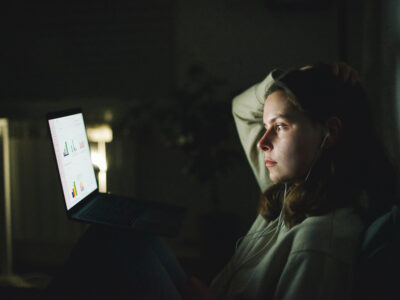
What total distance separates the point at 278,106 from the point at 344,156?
0.65 ft

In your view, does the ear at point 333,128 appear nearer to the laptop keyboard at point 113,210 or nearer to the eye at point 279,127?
the eye at point 279,127

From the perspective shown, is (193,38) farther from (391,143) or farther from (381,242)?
(381,242)

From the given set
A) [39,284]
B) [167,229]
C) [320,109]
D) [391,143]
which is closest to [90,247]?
[167,229]

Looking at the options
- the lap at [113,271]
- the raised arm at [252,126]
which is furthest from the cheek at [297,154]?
the lap at [113,271]

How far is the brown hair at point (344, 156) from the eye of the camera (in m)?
0.92

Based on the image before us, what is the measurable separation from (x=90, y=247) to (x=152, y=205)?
14.9 inches

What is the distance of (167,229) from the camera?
1121mm

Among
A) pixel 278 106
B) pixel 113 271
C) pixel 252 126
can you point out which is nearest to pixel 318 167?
pixel 278 106

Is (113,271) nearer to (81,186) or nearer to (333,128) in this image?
(81,186)

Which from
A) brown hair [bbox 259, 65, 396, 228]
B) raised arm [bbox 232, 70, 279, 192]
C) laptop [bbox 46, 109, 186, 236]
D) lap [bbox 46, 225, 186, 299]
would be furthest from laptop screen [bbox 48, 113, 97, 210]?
brown hair [bbox 259, 65, 396, 228]

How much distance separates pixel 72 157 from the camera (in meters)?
1.29

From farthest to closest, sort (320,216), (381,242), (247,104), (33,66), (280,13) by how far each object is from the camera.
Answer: (33,66)
(280,13)
(247,104)
(320,216)
(381,242)

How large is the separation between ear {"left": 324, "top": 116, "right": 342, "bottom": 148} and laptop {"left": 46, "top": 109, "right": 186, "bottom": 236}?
479 mm

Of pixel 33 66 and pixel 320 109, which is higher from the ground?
pixel 33 66
